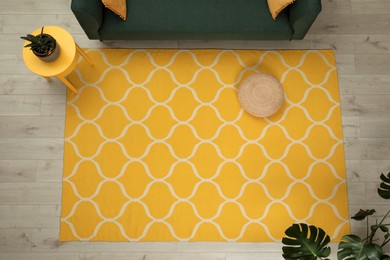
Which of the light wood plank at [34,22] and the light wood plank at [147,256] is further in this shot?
the light wood plank at [34,22]

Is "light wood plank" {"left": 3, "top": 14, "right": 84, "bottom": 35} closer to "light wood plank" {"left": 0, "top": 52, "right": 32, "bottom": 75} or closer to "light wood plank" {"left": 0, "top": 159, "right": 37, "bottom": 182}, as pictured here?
"light wood plank" {"left": 0, "top": 52, "right": 32, "bottom": 75}

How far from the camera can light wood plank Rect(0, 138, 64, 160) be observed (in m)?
3.40

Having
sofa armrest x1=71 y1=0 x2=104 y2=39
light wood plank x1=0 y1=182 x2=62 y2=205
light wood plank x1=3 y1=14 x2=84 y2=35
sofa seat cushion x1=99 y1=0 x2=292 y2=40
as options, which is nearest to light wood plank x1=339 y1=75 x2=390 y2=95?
sofa seat cushion x1=99 y1=0 x2=292 y2=40

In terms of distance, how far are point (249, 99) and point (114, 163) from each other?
1.30m

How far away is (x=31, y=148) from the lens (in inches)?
134

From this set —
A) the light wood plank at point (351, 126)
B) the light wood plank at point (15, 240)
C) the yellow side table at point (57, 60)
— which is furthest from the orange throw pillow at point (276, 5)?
the light wood plank at point (15, 240)

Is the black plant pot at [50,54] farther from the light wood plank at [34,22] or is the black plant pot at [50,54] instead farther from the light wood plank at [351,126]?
the light wood plank at [351,126]

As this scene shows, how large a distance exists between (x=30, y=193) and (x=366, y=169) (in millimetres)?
2966

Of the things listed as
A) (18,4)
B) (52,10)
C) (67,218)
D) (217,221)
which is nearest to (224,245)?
(217,221)

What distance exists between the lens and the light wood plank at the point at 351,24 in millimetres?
3668

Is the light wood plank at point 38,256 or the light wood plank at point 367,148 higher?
the light wood plank at point 367,148

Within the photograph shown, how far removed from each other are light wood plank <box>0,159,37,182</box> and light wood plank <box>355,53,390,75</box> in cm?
309

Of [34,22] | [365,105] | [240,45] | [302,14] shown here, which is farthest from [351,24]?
[34,22]

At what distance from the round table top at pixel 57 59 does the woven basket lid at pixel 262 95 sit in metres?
1.45
